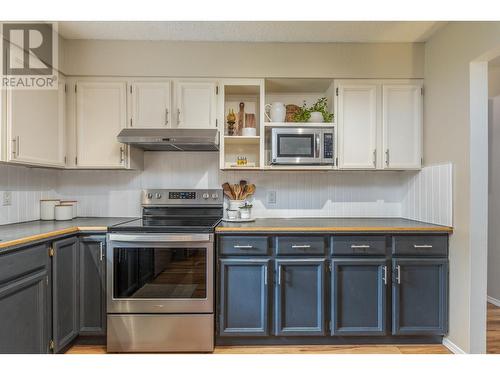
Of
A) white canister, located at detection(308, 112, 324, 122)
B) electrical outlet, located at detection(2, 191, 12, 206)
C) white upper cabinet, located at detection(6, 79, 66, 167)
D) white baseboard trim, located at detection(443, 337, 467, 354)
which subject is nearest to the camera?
white upper cabinet, located at detection(6, 79, 66, 167)

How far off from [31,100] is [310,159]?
2.03m

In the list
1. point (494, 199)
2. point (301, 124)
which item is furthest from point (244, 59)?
point (494, 199)

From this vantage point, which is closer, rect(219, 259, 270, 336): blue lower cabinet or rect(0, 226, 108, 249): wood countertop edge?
rect(0, 226, 108, 249): wood countertop edge

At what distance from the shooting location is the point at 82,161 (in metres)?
2.57

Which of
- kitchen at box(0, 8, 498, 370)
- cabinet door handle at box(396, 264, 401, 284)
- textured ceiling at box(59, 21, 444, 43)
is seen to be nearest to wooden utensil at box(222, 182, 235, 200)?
kitchen at box(0, 8, 498, 370)

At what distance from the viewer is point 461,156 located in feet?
7.03

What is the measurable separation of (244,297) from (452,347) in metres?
1.48

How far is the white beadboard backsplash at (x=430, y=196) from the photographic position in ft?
7.48

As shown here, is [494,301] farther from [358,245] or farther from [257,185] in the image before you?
[257,185]

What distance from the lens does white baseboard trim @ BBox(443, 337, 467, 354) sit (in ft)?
7.06

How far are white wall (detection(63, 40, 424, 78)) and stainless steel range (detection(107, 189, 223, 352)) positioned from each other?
1299mm

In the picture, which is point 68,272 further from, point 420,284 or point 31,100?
point 420,284

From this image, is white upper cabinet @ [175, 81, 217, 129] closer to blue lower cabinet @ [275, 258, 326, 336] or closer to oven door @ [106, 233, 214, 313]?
oven door @ [106, 233, 214, 313]

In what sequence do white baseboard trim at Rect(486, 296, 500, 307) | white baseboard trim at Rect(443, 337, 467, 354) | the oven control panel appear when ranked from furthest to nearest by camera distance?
white baseboard trim at Rect(486, 296, 500, 307)
the oven control panel
white baseboard trim at Rect(443, 337, 467, 354)
